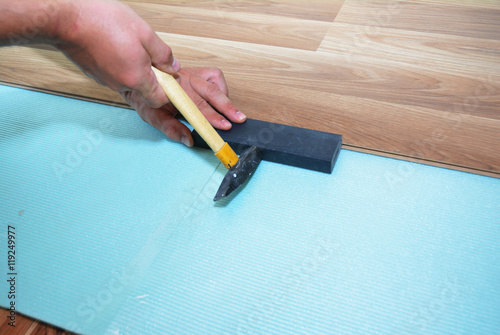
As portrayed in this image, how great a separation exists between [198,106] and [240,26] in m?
0.81

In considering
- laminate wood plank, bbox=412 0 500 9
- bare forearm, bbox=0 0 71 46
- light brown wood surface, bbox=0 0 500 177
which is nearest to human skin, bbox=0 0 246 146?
bare forearm, bbox=0 0 71 46

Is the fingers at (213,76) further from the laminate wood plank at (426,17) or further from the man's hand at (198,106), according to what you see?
the laminate wood plank at (426,17)

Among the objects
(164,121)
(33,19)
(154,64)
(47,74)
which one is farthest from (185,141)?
(47,74)

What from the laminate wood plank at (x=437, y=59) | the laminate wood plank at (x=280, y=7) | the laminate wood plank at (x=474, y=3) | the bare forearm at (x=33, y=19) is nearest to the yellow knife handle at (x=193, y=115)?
the bare forearm at (x=33, y=19)

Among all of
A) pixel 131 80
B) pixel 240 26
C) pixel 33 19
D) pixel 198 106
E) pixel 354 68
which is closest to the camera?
pixel 33 19

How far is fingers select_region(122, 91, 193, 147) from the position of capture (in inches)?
58.4

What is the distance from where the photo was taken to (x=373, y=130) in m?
1.45

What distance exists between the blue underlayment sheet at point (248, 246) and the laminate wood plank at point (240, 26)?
30.2 inches

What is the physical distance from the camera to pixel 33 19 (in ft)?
3.38

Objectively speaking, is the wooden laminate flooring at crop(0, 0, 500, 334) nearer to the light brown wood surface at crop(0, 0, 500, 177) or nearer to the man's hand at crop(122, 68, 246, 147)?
the light brown wood surface at crop(0, 0, 500, 177)

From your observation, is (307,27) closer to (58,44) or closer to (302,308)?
(58,44)

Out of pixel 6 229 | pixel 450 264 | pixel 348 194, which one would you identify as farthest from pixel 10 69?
pixel 450 264

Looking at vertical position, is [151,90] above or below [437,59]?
above

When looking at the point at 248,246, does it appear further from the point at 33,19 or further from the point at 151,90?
the point at 33,19
